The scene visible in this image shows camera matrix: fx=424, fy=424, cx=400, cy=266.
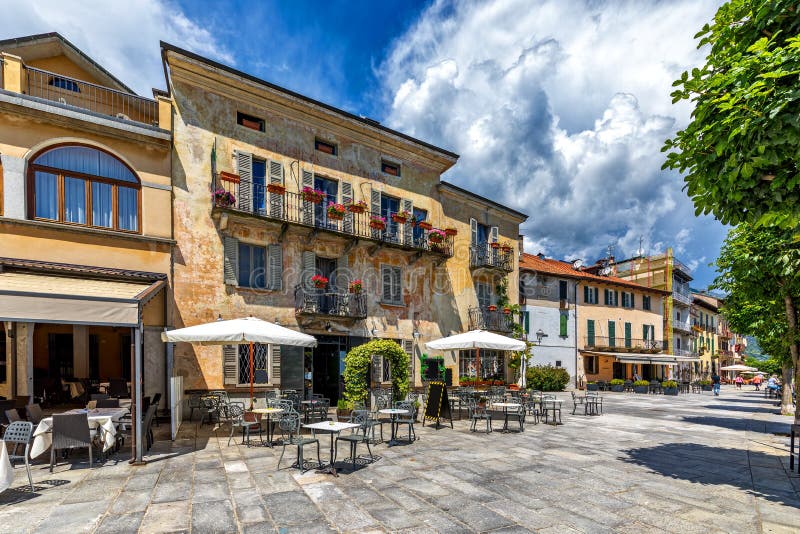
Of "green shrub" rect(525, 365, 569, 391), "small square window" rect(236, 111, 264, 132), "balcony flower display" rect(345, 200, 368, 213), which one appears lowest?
"green shrub" rect(525, 365, 569, 391)

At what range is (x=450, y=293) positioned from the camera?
2006 centimetres

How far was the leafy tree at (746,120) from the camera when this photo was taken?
5.02m

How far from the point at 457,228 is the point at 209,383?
12900 millimetres

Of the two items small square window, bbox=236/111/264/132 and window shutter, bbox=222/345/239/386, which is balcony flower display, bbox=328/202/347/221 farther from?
window shutter, bbox=222/345/239/386

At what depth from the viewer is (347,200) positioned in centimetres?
1688

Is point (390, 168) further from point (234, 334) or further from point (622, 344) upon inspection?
point (622, 344)

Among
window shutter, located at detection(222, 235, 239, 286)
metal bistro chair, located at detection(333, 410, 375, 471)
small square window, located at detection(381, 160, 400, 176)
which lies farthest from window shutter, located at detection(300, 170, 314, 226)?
metal bistro chair, located at detection(333, 410, 375, 471)

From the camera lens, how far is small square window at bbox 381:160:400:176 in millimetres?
18389

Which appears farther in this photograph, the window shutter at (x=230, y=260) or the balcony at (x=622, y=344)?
the balcony at (x=622, y=344)

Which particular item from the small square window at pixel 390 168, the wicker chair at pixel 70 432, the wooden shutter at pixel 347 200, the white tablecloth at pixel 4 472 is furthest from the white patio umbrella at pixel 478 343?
the white tablecloth at pixel 4 472

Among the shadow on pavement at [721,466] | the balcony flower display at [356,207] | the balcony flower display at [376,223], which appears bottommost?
the shadow on pavement at [721,466]

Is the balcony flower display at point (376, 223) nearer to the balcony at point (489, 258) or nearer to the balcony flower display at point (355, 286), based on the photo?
the balcony flower display at point (355, 286)

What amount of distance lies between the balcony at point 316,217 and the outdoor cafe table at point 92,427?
22.1 feet

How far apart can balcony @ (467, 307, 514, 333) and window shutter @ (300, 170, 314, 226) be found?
9.32m
